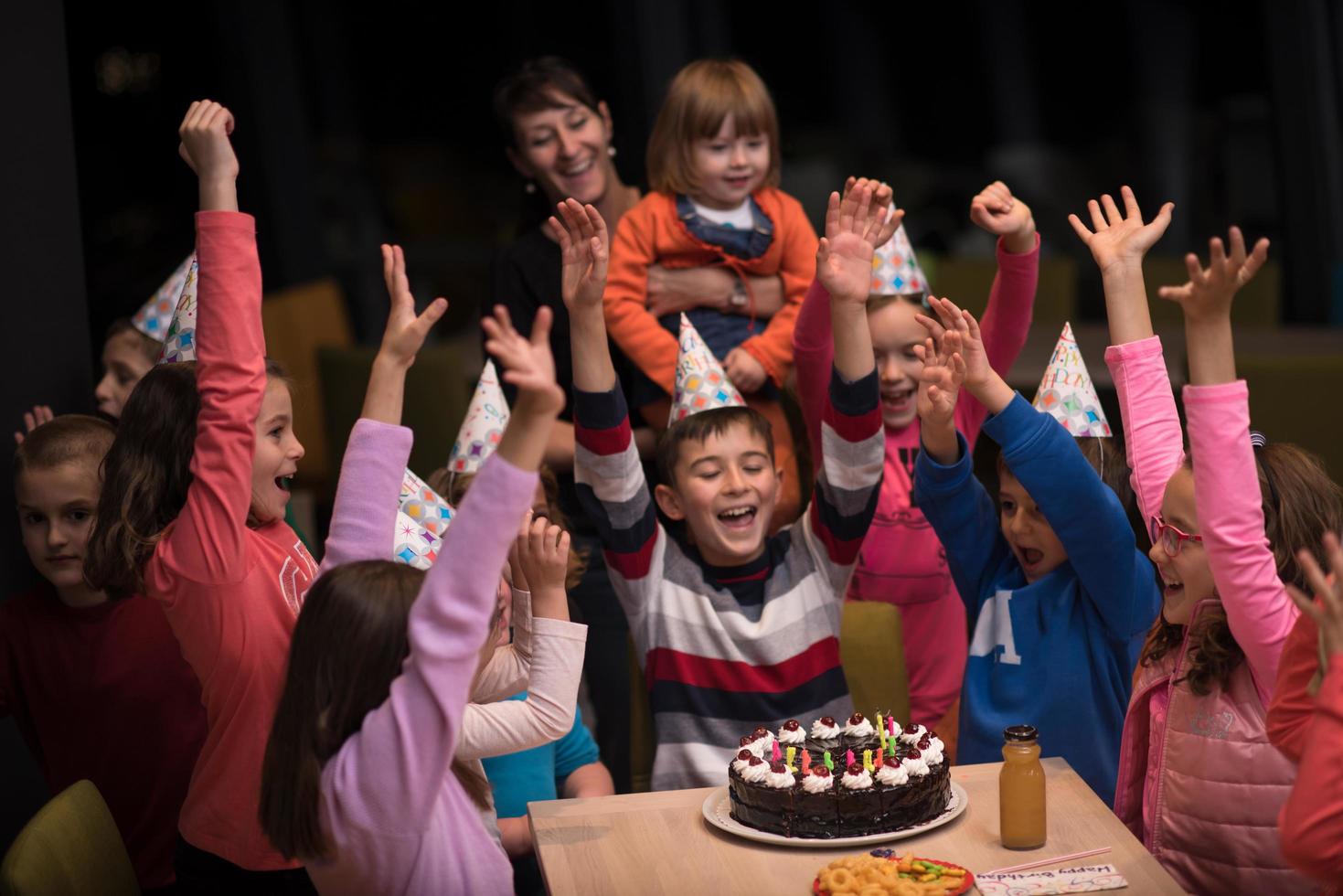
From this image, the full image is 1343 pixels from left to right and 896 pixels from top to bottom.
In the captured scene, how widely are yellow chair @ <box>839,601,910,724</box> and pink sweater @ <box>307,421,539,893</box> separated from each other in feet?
3.43

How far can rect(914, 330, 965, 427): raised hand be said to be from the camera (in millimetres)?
2449

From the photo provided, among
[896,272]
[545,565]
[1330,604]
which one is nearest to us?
[1330,604]

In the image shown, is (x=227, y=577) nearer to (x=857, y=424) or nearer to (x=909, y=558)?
(x=857, y=424)

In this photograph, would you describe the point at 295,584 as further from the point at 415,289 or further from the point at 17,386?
the point at 415,289

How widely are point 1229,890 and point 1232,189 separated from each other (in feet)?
18.2

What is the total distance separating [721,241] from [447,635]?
1691 mm

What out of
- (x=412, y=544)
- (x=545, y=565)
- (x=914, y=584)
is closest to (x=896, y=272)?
(x=914, y=584)

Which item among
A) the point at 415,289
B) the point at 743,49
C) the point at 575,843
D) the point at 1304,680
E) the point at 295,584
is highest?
the point at 743,49

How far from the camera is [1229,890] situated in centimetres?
215

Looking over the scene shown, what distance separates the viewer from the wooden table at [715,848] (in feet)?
6.48

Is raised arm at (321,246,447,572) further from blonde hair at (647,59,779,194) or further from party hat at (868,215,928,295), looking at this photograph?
party hat at (868,215,928,295)

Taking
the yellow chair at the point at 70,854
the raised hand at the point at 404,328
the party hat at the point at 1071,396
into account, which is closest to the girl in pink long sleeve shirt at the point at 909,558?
the party hat at the point at 1071,396

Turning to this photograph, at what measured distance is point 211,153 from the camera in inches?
87.0

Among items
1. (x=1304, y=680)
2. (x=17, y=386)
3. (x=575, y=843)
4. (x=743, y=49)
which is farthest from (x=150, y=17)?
(x=1304, y=680)
